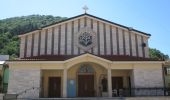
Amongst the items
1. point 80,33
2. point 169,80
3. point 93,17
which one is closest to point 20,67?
point 80,33

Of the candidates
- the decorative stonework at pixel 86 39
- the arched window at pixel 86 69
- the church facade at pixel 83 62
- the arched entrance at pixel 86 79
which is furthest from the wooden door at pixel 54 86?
the decorative stonework at pixel 86 39

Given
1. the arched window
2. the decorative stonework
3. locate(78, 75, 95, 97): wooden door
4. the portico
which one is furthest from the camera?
the decorative stonework

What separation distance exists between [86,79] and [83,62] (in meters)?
2.62

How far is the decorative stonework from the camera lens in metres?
30.3

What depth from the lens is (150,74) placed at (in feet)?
88.5

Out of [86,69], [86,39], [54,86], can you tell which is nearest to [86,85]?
[86,69]

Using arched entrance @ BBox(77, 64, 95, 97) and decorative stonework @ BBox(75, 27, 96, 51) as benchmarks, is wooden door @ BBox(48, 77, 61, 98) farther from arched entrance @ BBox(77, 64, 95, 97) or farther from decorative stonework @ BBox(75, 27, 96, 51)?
decorative stonework @ BBox(75, 27, 96, 51)

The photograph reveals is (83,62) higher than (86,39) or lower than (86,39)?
lower

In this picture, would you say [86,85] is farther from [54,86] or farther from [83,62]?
[54,86]

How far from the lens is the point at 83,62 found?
27.2 m

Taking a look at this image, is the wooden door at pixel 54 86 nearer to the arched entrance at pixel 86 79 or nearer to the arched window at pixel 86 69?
the arched entrance at pixel 86 79

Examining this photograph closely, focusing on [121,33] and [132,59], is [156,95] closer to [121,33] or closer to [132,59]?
[132,59]

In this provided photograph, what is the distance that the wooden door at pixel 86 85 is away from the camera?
1134 inches

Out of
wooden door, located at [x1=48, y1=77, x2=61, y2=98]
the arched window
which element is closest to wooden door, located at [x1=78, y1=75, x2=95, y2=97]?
the arched window
